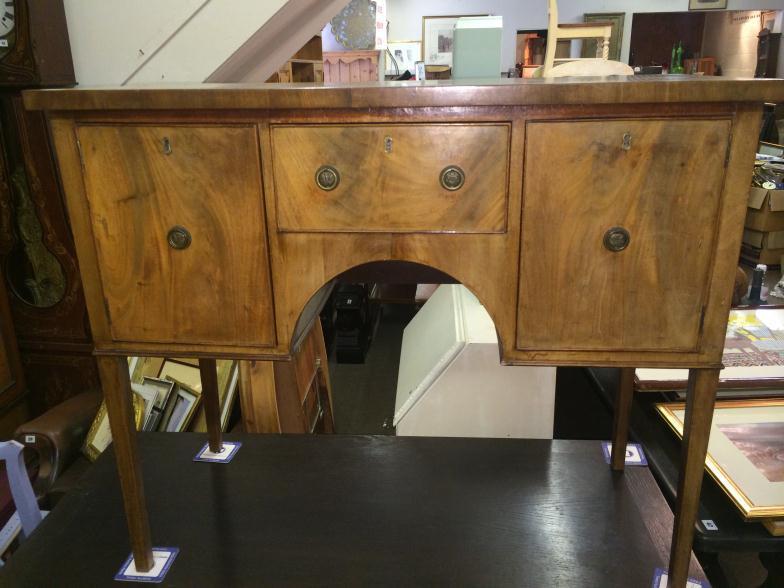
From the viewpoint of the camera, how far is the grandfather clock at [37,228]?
173 cm

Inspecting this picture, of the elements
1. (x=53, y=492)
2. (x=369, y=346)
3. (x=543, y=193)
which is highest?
(x=543, y=193)

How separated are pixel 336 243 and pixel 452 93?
0.30 metres

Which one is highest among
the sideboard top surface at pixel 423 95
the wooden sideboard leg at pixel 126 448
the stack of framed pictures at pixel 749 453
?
the sideboard top surface at pixel 423 95

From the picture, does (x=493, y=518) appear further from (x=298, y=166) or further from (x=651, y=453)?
(x=298, y=166)

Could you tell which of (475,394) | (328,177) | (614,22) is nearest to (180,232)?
(328,177)

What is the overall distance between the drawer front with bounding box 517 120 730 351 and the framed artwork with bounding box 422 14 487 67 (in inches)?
225

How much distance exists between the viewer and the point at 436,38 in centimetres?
622

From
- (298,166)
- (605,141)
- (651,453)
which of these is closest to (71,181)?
(298,166)

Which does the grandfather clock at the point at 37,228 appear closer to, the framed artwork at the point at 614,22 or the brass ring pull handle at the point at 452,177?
the brass ring pull handle at the point at 452,177

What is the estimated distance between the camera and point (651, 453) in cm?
154

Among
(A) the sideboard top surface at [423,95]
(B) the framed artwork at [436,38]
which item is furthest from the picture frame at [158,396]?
(B) the framed artwork at [436,38]

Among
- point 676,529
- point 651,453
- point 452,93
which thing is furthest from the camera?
point 651,453

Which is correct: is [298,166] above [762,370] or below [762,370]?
above

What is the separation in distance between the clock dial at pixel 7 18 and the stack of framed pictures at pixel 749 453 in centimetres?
221
